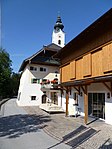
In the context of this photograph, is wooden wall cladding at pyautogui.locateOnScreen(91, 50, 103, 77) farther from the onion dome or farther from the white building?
the onion dome

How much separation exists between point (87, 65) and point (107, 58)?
259cm

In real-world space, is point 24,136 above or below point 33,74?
below

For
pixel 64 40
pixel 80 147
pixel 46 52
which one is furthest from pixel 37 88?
pixel 64 40

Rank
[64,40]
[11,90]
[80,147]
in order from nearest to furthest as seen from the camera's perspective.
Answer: [80,147]
[64,40]
[11,90]

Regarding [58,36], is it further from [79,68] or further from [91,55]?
[91,55]

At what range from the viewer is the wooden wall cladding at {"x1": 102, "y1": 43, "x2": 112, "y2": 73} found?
10.7m

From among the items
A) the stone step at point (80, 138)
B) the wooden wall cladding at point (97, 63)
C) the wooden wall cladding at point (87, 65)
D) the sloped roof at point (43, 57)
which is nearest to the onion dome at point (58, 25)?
the sloped roof at point (43, 57)

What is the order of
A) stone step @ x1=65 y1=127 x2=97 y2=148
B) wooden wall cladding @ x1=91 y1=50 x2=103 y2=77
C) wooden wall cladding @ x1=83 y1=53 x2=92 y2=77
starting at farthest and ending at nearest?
wooden wall cladding @ x1=83 y1=53 x2=92 y2=77, wooden wall cladding @ x1=91 y1=50 x2=103 y2=77, stone step @ x1=65 y1=127 x2=97 y2=148

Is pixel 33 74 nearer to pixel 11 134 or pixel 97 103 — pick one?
pixel 97 103

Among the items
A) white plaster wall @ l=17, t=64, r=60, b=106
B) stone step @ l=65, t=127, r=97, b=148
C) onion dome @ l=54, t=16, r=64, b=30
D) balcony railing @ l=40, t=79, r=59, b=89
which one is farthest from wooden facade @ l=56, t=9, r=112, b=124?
onion dome @ l=54, t=16, r=64, b=30

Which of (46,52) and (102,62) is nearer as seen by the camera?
(102,62)

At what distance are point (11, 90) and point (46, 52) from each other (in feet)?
99.4

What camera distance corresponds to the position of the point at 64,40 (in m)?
48.5

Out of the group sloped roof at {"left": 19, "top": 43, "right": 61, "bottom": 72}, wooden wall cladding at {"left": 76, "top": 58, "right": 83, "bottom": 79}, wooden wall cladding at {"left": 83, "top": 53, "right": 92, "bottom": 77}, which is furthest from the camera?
sloped roof at {"left": 19, "top": 43, "right": 61, "bottom": 72}
